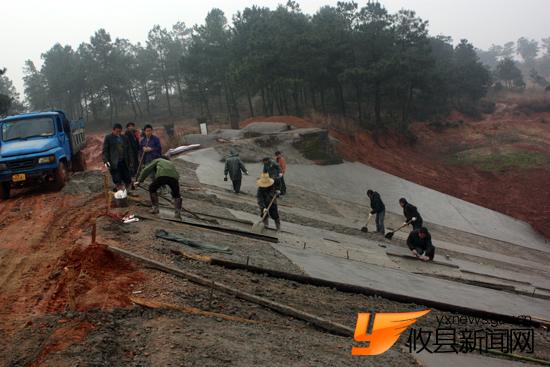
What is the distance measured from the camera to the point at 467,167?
120 feet

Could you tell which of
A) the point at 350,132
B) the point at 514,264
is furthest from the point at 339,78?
the point at 514,264

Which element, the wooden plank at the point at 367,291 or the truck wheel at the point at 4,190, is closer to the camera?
the wooden plank at the point at 367,291

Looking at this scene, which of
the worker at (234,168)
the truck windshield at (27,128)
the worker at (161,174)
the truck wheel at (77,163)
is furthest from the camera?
the truck wheel at (77,163)

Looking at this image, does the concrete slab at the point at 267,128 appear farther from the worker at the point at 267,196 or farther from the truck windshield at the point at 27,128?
the worker at the point at 267,196

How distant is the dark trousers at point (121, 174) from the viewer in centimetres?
1187

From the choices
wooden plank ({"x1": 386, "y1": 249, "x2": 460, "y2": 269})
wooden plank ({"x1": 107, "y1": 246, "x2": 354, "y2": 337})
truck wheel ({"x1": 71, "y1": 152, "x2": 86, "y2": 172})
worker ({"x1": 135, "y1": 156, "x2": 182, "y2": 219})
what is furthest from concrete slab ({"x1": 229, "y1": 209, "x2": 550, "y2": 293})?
truck wheel ({"x1": 71, "y1": 152, "x2": 86, "y2": 172})

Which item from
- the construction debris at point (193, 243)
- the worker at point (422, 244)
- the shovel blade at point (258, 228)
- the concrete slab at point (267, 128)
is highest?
the concrete slab at point (267, 128)

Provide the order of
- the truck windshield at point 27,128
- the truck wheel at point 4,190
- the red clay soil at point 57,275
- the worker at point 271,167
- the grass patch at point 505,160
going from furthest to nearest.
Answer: the grass patch at point 505,160 → the worker at point 271,167 → the truck windshield at point 27,128 → the truck wheel at point 4,190 → the red clay soil at point 57,275

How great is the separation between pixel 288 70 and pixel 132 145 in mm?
29652

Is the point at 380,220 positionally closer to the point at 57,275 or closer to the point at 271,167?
the point at 271,167

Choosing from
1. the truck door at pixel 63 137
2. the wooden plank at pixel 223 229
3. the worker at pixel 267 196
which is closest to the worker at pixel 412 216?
the worker at pixel 267 196

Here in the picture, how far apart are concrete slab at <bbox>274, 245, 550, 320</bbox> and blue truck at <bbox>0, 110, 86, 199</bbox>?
773 cm

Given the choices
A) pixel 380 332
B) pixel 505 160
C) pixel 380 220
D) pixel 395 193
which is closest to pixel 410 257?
pixel 380 220

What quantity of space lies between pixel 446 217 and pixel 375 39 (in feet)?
85.2
